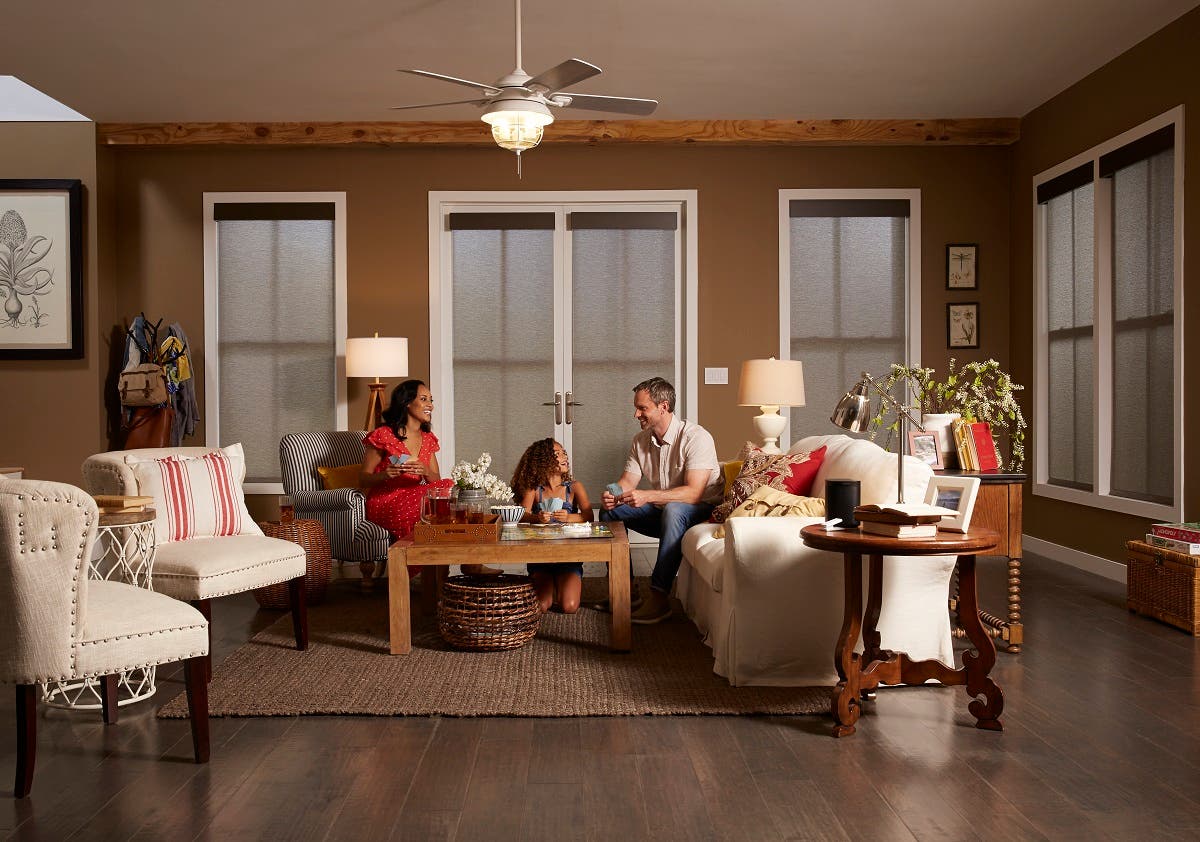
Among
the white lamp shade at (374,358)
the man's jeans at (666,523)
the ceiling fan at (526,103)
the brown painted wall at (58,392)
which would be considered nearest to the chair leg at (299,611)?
the man's jeans at (666,523)

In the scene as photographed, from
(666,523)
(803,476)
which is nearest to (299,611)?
(666,523)

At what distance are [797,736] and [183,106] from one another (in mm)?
5738

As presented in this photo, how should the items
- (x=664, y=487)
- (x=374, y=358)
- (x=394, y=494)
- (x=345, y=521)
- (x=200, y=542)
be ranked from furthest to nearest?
(x=374, y=358), (x=345, y=521), (x=394, y=494), (x=664, y=487), (x=200, y=542)

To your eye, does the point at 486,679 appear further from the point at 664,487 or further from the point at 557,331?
the point at 557,331

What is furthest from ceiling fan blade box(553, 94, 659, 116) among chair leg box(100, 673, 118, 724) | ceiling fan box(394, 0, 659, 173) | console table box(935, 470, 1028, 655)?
chair leg box(100, 673, 118, 724)

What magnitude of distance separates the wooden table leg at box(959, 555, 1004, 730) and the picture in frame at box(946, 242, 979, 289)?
14.2 ft

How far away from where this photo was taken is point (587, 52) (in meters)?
5.55

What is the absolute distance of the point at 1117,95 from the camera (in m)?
5.64

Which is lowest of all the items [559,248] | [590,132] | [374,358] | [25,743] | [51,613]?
[25,743]

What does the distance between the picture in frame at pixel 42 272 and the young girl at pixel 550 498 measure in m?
3.88

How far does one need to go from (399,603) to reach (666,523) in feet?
4.22

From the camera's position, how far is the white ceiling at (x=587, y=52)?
4938 millimetres

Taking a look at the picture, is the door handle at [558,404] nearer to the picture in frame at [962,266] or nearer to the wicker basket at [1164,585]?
the picture in frame at [962,266]

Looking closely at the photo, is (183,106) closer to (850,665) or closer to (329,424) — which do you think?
(329,424)
